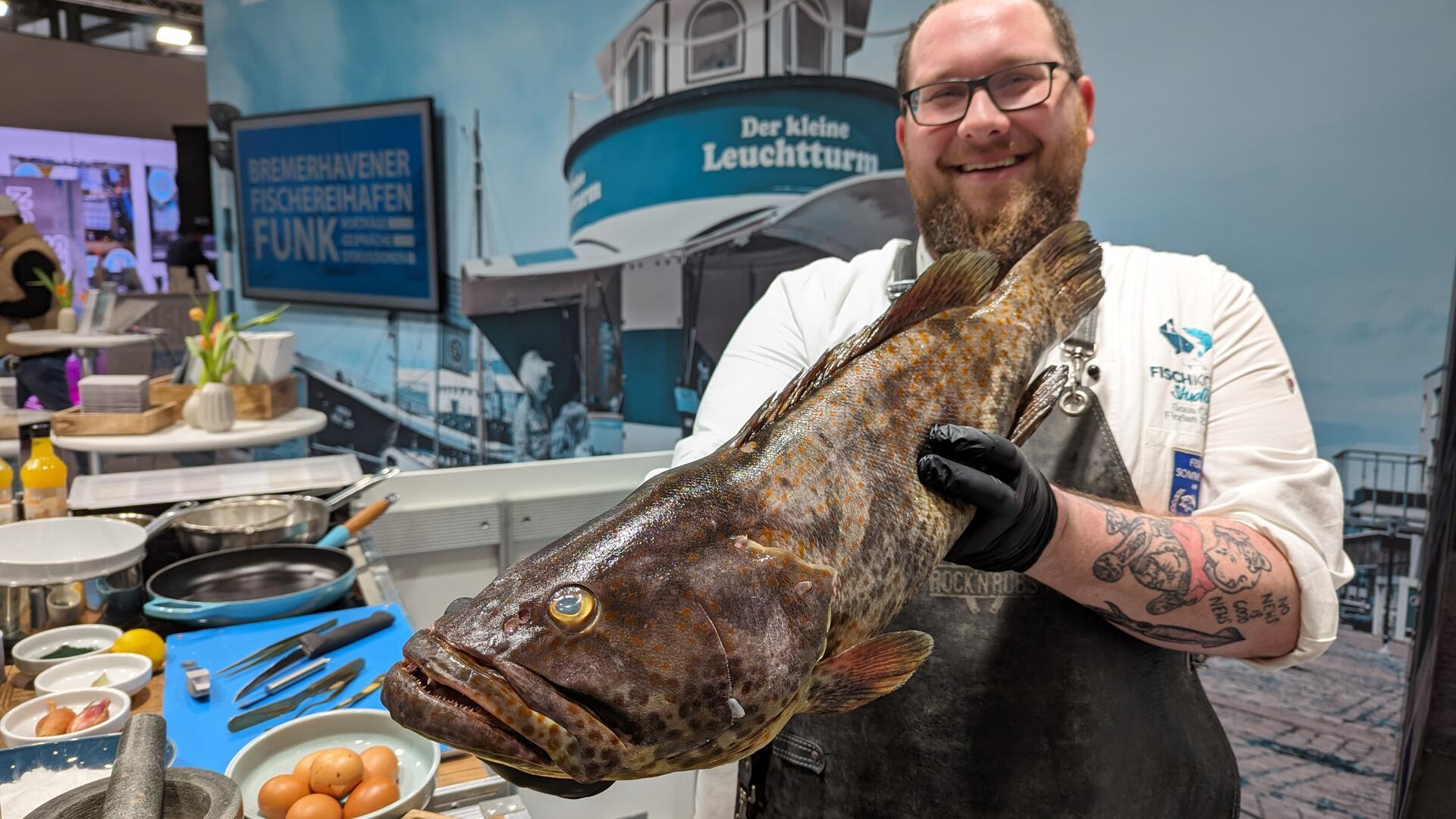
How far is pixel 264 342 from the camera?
15.7 feet

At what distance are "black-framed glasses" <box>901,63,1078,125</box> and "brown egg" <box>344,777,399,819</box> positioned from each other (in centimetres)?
139

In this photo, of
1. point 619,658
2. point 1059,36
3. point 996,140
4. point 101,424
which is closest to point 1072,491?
point 996,140

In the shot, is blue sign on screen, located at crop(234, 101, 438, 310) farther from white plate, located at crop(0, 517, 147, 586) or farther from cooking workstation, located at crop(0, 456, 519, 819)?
white plate, located at crop(0, 517, 147, 586)

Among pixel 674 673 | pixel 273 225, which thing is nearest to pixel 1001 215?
pixel 674 673

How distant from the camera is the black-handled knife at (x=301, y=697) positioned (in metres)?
1.55

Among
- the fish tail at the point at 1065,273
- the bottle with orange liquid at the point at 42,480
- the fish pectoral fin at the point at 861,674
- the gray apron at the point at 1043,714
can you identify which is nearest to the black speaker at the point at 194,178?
the bottle with orange liquid at the point at 42,480

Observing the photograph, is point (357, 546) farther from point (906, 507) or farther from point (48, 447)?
point (906, 507)

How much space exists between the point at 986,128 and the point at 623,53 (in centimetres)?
372

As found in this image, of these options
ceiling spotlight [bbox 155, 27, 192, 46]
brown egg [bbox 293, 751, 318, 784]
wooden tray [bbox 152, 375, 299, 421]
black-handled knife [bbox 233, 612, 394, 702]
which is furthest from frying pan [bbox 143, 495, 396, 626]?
ceiling spotlight [bbox 155, 27, 192, 46]

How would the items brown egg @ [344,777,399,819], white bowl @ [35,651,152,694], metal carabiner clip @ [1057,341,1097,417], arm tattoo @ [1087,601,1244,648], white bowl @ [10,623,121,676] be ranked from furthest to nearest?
white bowl @ [10,623,121,676], white bowl @ [35,651,152,694], metal carabiner clip @ [1057,341,1097,417], arm tattoo @ [1087,601,1244,648], brown egg @ [344,777,399,819]

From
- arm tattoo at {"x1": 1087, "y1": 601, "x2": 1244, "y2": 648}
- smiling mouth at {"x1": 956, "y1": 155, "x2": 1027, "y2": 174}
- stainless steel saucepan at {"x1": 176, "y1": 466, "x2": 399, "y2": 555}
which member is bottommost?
stainless steel saucepan at {"x1": 176, "y1": 466, "x2": 399, "y2": 555}

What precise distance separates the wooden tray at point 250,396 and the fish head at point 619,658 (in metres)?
4.43

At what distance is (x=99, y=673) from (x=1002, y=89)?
2.07m

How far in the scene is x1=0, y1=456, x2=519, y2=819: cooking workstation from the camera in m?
1.25
